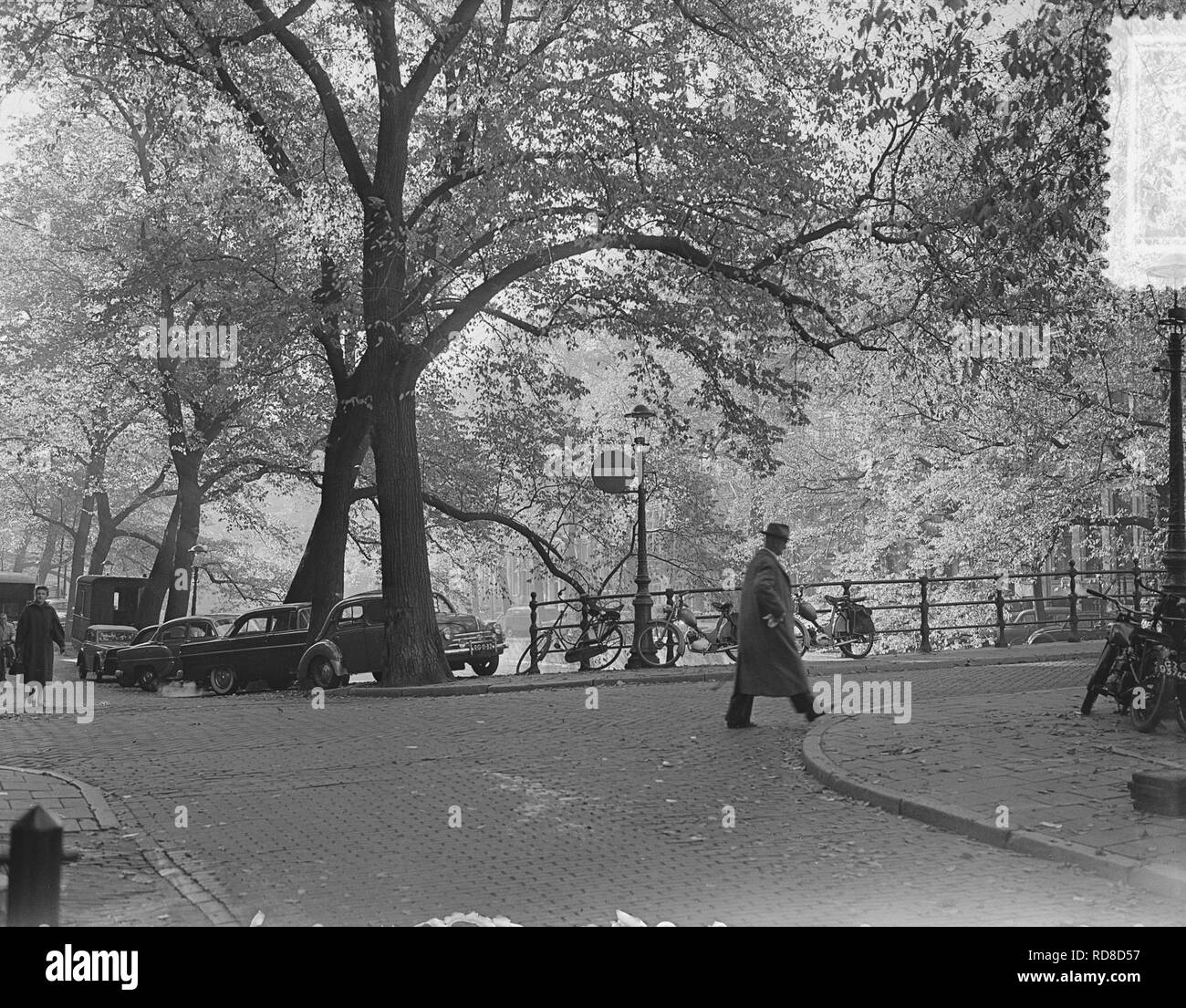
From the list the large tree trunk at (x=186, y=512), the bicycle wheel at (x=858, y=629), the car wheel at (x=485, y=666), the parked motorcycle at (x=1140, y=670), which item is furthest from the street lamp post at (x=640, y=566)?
the large tree trunk at (x=186, y=512)

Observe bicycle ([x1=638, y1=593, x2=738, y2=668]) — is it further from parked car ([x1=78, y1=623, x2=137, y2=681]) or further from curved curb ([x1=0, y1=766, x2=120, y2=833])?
parked car ([x1=78, y1=623, x2=137, y2=681])

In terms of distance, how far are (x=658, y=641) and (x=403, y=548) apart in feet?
14.2

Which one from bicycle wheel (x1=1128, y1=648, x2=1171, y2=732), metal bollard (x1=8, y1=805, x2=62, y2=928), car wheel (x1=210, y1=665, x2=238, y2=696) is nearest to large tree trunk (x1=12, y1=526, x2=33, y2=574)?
car wheel (x1=210, y1=665, x2=238, y2=696)

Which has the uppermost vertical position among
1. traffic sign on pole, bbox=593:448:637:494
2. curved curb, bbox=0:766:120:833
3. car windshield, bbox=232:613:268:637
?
traffic sign on pole, bbox=593:448:637:494

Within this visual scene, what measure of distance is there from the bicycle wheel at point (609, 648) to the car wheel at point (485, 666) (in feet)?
7.28

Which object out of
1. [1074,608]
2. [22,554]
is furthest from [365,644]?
[22,554]

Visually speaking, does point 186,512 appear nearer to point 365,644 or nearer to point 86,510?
point 86,510

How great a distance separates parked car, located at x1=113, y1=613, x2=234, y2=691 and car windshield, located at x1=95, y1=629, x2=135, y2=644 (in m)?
4.32

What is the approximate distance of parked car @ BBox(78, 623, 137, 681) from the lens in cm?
3516

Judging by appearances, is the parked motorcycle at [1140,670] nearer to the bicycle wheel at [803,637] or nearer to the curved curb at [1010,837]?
the curved curb at [1010,837]

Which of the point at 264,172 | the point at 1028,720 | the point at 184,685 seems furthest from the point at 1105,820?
the point at 184,685

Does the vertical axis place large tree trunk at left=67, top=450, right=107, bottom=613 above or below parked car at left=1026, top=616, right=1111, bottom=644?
above

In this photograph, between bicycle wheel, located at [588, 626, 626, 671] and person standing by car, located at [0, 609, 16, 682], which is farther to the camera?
person standing by car, located at [0, 609, 16, 682]

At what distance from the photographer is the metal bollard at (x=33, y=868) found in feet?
11.1
